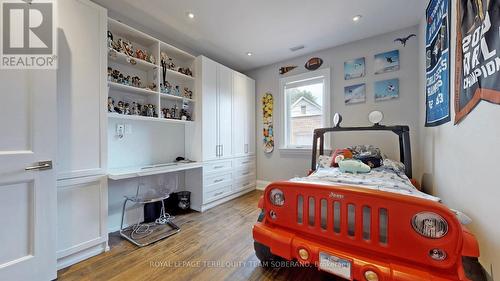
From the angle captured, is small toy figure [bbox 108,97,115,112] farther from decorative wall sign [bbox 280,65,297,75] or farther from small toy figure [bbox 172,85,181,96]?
decorative wall sign [bbox 280,65,297,75]

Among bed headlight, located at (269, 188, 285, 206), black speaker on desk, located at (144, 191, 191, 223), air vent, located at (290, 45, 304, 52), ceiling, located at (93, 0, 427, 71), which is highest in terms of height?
air vent, located at (290, 45, 304, 52)

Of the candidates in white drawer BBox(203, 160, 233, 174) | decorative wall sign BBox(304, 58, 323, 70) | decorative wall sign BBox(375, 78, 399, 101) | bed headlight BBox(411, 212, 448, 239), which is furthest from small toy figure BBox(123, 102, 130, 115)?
decorative wall sign BBox(375, 78, 399, 101)

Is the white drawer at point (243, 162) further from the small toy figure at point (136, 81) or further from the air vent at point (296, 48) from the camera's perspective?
the air vent at point (296, 48)

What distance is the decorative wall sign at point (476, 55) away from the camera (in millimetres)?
942

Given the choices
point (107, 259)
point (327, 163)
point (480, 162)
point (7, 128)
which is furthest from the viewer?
point (327, 163)

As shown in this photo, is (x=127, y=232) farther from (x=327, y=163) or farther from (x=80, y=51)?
(x=327, y=163)

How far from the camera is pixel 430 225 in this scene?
98 cm

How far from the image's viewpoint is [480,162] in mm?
1130

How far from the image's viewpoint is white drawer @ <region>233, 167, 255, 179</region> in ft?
11.8

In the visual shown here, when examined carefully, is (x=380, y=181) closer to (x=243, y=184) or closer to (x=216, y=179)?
(x=216, y=179)

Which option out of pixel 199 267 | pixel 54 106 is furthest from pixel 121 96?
pixel 199 267

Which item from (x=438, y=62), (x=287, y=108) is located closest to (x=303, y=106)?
(x=287, y=108)

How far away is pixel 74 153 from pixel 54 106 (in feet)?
1.41

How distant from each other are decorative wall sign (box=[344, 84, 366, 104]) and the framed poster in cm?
89
